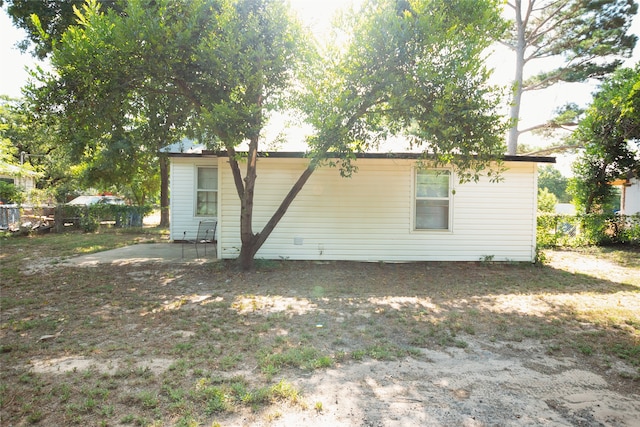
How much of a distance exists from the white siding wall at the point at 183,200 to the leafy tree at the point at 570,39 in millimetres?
14025

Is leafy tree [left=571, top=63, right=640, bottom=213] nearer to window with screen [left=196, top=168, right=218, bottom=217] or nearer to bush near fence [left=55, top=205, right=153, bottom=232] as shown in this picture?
window with screen [left=196, top=168, right=218, bottom=217]

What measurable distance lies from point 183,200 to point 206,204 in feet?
2.48

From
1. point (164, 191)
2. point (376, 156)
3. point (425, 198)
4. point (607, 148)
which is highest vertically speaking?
point (607, 148)

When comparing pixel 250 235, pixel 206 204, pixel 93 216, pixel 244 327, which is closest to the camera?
pixel 244 327

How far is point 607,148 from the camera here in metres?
13.1

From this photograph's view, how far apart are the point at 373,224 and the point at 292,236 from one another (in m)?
1.95

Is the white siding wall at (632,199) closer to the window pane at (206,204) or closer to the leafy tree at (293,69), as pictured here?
the leafy tree at (293,69)

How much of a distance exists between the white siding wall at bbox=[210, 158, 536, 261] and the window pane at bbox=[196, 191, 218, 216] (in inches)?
140

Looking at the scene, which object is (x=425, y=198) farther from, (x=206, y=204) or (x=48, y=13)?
(x=48, y=13)

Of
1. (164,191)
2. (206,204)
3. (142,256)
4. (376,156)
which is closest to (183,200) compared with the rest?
(206,204)

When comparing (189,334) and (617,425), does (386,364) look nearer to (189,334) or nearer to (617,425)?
(617,425)

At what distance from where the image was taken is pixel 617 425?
8.16 ft

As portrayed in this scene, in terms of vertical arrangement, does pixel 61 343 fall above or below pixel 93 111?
below

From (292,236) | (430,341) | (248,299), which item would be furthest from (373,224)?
(430,341)
